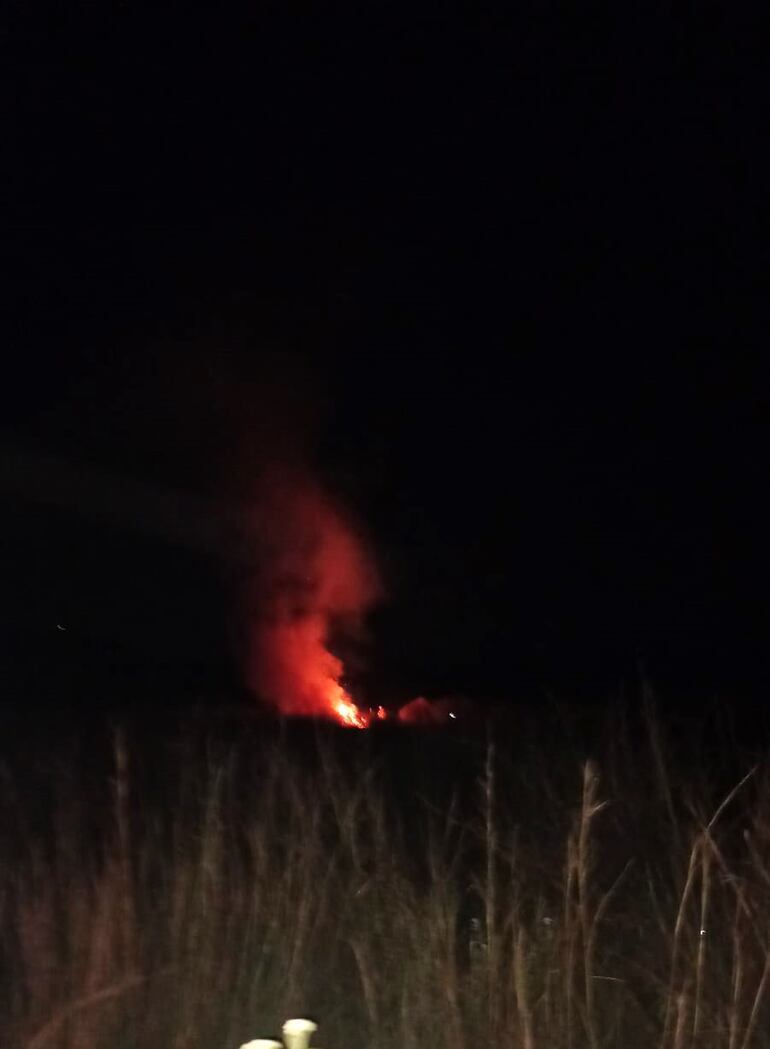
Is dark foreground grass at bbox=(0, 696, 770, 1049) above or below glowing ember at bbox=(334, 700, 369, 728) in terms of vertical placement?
below

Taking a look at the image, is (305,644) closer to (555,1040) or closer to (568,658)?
(568,658)

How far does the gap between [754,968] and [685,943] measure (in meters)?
0.23

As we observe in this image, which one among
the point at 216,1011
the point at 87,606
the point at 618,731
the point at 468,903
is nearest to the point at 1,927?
the point at 216,1011

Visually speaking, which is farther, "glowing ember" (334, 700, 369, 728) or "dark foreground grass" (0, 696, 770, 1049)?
"glowing ember" (334, 700, 369, 728)

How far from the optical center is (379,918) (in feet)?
14.3

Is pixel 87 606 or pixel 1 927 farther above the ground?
pixel 87 606

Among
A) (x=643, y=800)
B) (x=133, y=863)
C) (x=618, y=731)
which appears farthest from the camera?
(x=618, y=731)

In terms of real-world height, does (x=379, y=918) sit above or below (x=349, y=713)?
below

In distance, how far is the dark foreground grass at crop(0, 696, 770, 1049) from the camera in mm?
3920

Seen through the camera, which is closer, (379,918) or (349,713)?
(379,918)

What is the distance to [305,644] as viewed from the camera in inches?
709

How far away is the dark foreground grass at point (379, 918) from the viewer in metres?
3.92

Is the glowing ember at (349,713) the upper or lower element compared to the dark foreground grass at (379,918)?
upper

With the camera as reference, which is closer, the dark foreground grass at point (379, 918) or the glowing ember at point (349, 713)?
the dark foreground grass at point (379, 918)
